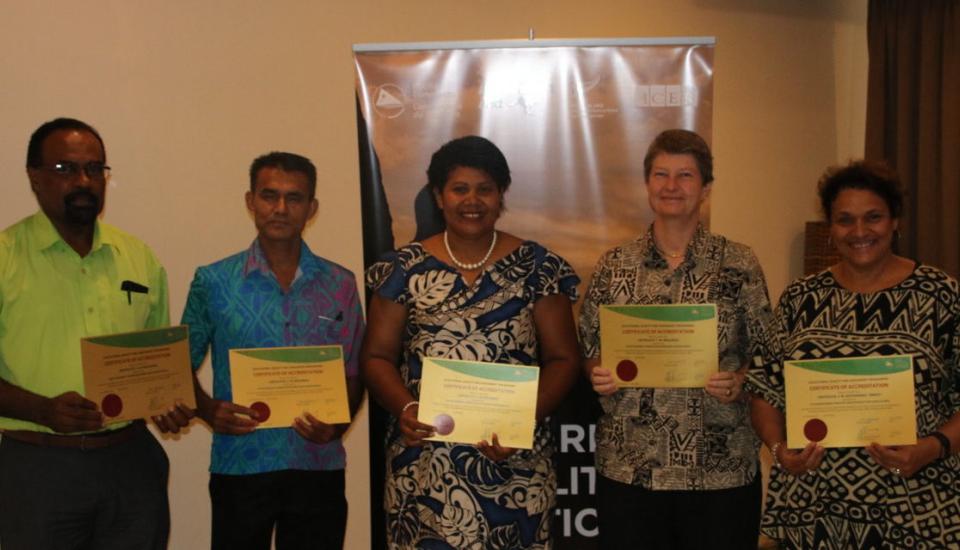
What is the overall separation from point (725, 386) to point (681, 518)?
46 cm

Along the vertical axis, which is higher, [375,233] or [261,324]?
[375,233]

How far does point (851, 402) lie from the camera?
2.54 m

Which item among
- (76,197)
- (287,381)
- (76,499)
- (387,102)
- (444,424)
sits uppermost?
(387,102)

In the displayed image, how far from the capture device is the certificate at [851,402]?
2490 mm

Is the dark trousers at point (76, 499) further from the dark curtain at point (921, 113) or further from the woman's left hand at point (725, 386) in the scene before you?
the dark curtain at point (921, 113)

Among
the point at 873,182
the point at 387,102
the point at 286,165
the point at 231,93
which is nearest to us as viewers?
the point at 873,182

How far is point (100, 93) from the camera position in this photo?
4250 millimetres

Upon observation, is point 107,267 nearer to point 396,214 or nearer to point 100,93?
point 396,214

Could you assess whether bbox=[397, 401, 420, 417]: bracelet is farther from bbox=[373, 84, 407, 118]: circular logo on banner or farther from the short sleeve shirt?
bbox=[373, 84, 407, 118]: circular logo on banner

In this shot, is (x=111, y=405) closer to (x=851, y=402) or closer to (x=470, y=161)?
(x=470, y=161)

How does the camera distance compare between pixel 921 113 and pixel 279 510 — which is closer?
pixel 279 510

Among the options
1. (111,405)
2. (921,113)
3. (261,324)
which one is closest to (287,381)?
(261,324)

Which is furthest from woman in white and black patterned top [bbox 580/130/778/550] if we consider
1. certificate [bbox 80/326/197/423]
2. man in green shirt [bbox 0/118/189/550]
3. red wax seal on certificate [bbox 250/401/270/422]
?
man in green shirt [bbox 0/118/189/550]

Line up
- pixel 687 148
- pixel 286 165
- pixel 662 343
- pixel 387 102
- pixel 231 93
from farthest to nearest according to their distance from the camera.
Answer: pixel 231 93
pixel 387 102
pixel 286 165
pixel 687 148
pixel 662 343
